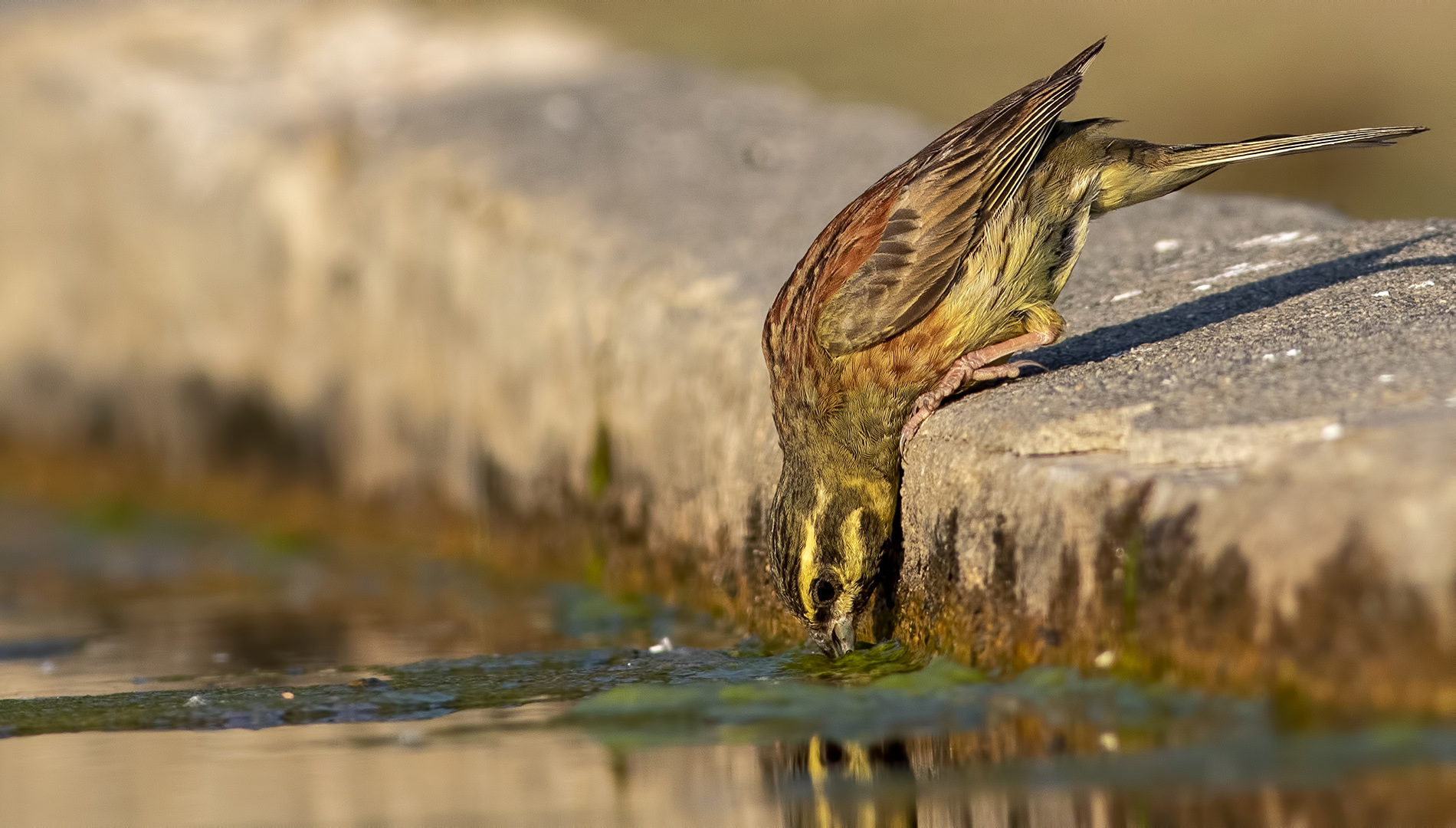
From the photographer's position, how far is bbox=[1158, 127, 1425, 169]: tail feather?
5.58 meters

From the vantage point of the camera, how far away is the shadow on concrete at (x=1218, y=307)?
554 cm

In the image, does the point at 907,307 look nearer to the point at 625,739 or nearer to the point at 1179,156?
the point at 1179,156

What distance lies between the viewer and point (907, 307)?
524 cm

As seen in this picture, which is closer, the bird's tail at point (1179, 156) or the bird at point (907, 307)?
the bird at point (907, 307)

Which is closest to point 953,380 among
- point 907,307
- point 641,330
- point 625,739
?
point 907,307

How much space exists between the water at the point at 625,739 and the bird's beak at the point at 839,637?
0.18ft

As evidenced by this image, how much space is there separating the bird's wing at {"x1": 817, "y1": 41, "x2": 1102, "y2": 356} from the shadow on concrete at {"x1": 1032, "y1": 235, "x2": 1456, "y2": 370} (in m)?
0.49

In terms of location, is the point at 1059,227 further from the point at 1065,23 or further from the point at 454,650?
the point at 1065,23

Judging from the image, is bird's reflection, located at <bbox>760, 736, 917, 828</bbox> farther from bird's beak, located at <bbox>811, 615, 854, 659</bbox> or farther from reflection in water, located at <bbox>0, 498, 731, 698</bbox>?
reflection in water, located at <bbox>0, 498, 731, 698</bbox>

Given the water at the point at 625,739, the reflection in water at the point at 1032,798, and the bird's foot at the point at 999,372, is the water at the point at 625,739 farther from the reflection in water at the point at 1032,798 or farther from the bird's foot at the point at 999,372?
the bird's foot at the point at 999,372

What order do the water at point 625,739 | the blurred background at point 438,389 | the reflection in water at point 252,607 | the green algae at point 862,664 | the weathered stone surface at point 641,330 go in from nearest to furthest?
the water at point 625,739, the weathered stone surface at point 641,330, the blurred background at point 438,389, the green algae at point 862,664, the reflection in water at point 252,607

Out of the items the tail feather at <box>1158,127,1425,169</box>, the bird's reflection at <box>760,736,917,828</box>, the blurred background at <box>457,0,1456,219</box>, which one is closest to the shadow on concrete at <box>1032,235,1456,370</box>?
the tail feather at <box>1158,127,1425,169</box>

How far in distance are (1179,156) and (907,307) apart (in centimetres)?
111

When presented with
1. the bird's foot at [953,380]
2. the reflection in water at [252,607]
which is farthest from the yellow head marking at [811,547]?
the reflection in water at [252,607]
